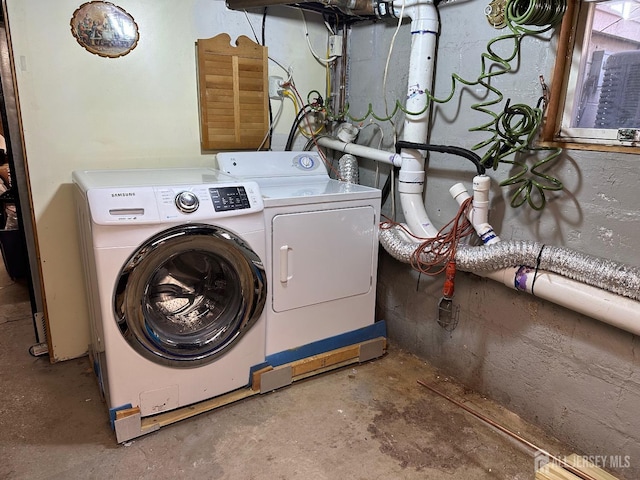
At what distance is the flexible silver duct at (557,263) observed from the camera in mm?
1515

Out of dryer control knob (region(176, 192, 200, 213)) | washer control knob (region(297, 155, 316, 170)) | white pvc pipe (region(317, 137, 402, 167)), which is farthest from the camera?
washer control knob (region(297, 155, 316, 170))

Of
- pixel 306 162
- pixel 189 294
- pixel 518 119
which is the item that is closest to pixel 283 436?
pixel 189 294

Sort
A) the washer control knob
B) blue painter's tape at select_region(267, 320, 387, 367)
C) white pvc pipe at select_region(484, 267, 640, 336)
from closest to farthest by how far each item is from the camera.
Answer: white pvc pipe at select_region(484, 267, 640, 336)
blue painter's tape at select_region(267, 320, 387, 367)
the washer control knob

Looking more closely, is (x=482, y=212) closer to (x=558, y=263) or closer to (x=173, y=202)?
(x=558, y=263)

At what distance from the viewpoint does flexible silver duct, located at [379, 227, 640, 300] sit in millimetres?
1515

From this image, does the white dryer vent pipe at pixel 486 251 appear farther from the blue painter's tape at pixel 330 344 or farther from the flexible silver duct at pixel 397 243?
the blue painter's tape at pixel 330 344

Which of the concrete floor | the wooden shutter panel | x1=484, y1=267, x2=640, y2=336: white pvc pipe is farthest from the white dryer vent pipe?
the concrete floor

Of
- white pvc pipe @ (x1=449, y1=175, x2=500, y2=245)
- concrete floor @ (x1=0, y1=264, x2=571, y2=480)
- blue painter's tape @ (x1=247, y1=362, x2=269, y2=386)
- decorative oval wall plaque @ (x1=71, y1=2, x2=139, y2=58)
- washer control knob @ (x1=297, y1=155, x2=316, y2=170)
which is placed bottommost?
concrete floor @ (x1=0, y1=264, x2=571, y2=480)

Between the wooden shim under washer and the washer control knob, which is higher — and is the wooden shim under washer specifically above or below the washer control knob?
below

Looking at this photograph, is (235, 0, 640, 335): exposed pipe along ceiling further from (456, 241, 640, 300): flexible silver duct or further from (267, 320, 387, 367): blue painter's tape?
(267, 320, 387, 367): blue painter's tape

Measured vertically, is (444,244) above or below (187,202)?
below

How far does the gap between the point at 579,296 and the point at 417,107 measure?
1.13m

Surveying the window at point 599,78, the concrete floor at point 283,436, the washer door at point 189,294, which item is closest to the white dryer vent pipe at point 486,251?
the window at point 599,78

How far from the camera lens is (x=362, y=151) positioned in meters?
2.53
